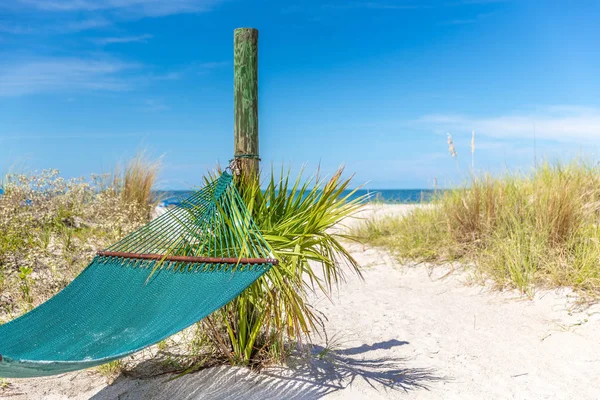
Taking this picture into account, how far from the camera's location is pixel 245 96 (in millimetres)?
2811

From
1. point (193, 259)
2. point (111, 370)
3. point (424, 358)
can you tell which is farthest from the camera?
point (424, 358)

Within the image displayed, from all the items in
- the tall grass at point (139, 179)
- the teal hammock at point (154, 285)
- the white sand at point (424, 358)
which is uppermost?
the tall grass at point (139, 179)

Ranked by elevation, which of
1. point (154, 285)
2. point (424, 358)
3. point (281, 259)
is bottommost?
point (424, 358)

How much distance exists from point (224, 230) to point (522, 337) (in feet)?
7.06

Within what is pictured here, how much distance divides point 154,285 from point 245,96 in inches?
43.1

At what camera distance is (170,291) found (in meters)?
2.29

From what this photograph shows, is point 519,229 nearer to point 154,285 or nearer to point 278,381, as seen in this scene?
point 278,381

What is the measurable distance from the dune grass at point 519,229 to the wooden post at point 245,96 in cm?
241

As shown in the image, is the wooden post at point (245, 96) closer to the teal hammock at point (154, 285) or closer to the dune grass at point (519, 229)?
the teal hammock at point (154, 285)

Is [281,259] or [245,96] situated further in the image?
[245,96]

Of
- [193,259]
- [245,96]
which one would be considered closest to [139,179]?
[245,96]

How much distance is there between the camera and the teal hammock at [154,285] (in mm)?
2070

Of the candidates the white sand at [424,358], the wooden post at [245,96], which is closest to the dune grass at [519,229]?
the white sand at [424,358]

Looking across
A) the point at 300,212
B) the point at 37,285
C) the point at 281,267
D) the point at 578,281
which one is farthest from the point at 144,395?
the point at 578,281
